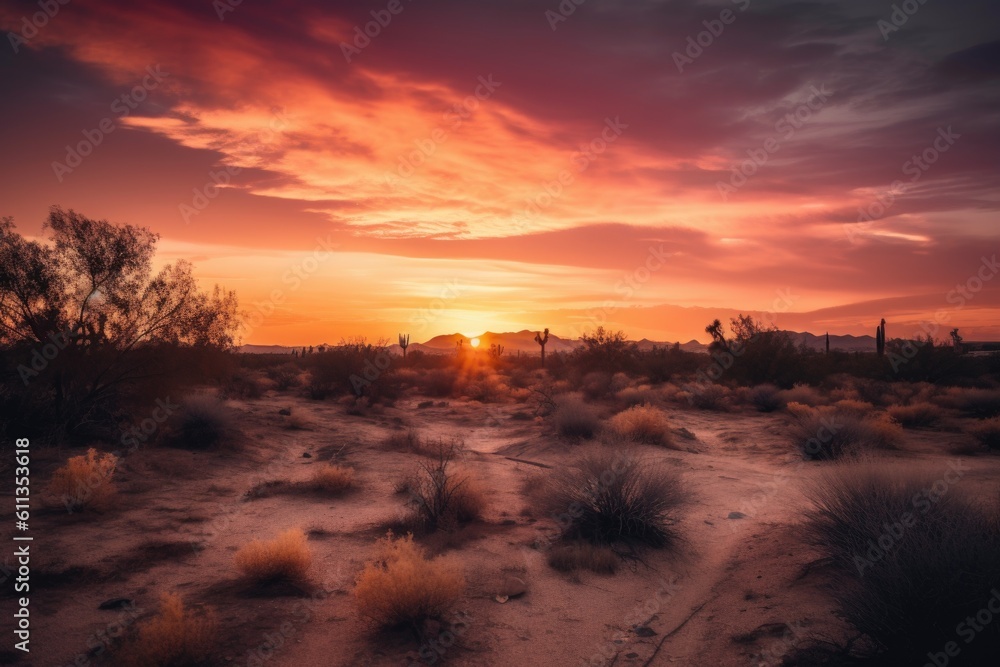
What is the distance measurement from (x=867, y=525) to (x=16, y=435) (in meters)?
16.6

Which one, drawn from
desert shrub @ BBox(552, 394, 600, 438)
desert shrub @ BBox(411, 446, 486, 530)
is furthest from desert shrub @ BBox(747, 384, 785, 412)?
desert shrub @ BBox(411, 446, 486, 530)

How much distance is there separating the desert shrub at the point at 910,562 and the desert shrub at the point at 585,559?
2788mm

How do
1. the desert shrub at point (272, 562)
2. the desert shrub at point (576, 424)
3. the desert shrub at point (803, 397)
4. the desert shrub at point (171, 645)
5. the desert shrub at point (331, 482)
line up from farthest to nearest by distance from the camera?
the desert shrub at point (803, 397) → the desert shrub at point (576, 424) → the desert shrub at point (331, 482) → the desert shrub at point (272, 562) → the desert shrub at point (171, 645)

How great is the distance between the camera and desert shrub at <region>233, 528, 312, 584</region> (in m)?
7.13

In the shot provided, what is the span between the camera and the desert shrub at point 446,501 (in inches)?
381

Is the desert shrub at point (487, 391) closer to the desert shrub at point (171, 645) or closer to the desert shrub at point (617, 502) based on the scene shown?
the desert shrub at point (617, 502)

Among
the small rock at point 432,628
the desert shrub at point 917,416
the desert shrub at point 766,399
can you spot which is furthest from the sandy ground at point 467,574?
the desert shrub at point 766,399

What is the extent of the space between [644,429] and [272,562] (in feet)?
40.3

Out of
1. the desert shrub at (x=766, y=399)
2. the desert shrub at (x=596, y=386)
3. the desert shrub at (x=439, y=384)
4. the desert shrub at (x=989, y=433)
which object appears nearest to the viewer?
the desert shrub at (x=989, y=433)

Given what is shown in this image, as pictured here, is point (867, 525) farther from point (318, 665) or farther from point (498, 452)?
point (498, 452)

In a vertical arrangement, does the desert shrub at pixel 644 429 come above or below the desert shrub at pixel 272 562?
above

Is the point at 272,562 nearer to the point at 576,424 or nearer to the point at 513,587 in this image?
the point at 513,587

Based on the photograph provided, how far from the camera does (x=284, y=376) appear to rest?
33.8 m

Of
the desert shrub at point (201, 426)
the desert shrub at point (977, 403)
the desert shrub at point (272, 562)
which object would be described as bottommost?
the desert shrub at point (272, 562)
